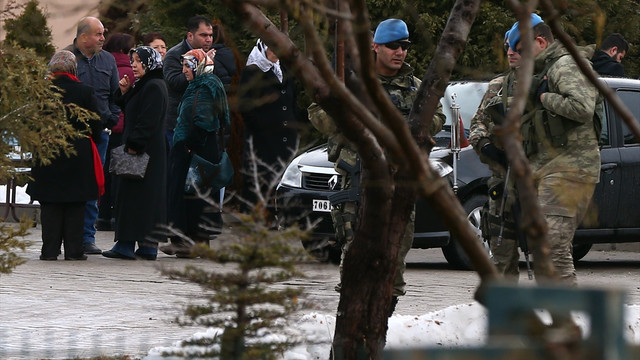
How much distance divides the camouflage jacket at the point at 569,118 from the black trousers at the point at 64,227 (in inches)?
221

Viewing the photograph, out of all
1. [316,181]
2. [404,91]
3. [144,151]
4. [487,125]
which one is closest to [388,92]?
[404,91]

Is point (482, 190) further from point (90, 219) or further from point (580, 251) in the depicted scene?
point (90, 219)

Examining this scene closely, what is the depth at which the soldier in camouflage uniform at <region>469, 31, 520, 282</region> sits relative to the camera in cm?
763

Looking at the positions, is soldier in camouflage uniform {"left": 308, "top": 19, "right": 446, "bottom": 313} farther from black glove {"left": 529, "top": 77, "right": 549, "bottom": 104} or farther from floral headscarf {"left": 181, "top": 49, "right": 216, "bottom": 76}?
floral headscarf {"left": 181, "top": 49, "right": 216, "bottom": 76}

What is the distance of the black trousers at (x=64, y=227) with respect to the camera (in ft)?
39.1

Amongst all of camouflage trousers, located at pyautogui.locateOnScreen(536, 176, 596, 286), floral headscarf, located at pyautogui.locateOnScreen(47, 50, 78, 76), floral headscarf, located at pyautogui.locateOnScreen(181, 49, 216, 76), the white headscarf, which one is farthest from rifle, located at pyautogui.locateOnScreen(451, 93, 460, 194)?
floral headscarf, located at pyautogui.locateOnScreen(47, 50, 78, 76)

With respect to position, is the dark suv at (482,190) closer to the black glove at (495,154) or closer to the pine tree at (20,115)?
the black glove at (495,154)

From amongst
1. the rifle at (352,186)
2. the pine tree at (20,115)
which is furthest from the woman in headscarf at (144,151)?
the rifle at (352,186)

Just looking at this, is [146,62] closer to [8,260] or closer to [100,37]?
[100,37]

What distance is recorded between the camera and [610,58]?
1361 centimetres

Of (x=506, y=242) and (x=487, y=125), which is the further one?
(x=487, y=125)

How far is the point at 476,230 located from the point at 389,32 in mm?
4379

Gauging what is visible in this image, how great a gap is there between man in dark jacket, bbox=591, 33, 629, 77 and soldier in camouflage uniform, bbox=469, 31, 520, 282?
561 cm

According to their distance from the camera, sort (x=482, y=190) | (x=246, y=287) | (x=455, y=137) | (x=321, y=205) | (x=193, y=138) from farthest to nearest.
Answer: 1. (x=193, y=138)
2. (x=482, y=190)
3. (x=321, y=205)
4. (x=455, y=137)
5. (x=246, y=287)
